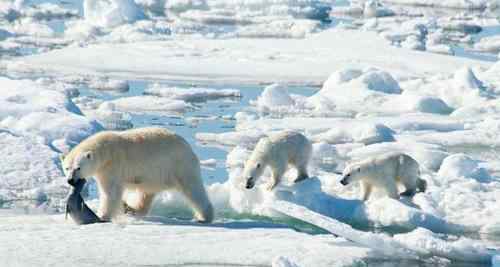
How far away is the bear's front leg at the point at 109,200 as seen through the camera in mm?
6828

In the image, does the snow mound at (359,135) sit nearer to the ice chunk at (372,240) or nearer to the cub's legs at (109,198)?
the ice chunk at (372,240)

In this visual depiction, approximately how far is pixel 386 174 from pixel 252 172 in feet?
3.52

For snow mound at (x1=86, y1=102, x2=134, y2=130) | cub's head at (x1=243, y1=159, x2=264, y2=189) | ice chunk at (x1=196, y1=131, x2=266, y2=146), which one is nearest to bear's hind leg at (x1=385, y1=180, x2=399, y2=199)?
cub's head at (x1=243, y1=159, x2=264, y2=189)

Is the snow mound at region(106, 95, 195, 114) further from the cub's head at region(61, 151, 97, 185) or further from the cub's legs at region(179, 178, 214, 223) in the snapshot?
the cub's head at region(61, 151, 97, 185)

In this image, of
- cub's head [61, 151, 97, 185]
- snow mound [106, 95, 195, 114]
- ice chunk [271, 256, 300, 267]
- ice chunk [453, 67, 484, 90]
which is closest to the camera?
ice chunk [271, 256, 300, 267]

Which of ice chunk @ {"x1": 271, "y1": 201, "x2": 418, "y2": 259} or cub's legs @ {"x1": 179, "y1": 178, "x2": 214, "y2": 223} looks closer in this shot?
ice chunk @ {"x1": 271, "y1": 201, "x2": 418, "y2": 259}

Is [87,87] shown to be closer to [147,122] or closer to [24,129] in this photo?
[147,122]

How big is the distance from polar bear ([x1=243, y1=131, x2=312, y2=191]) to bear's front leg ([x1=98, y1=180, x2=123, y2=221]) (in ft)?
4.64

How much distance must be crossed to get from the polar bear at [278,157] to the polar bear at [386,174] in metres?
0.35

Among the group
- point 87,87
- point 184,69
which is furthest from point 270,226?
point 184,69

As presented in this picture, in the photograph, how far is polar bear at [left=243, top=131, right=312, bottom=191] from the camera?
8.13 metres

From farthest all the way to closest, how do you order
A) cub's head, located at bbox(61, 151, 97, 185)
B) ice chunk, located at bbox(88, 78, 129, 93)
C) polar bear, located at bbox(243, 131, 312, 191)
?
ice chunk, located at bbox(88, 78, 129, 93) < polar bear, located at bbox(243, 131, 312, 191) < cub's head, located at bbox(61, 151, 97, 185)

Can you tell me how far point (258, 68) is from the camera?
672 inches

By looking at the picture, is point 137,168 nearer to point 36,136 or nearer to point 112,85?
point 36,136
